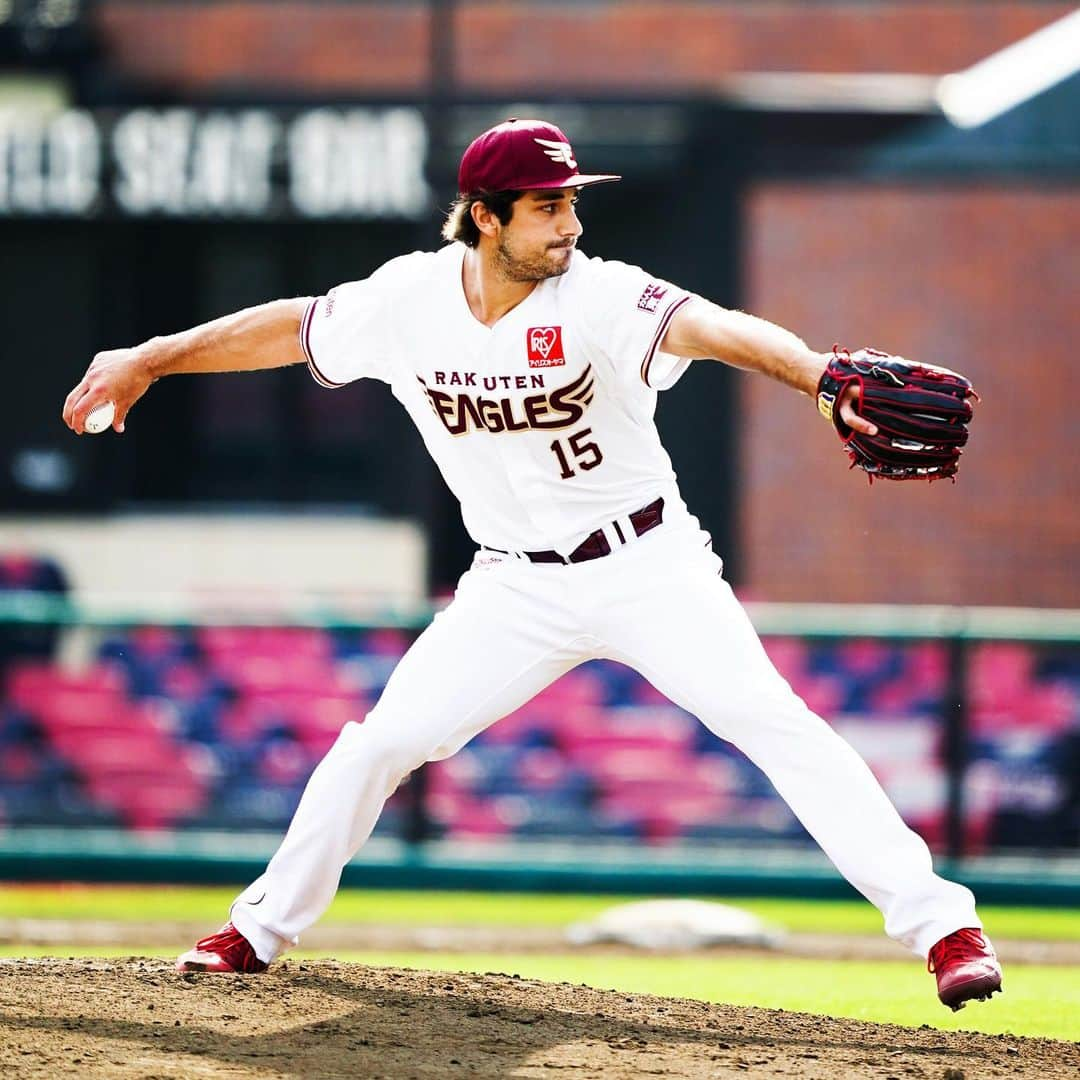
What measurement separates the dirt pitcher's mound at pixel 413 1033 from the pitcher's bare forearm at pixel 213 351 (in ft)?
4.61

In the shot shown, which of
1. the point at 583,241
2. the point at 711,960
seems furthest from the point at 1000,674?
the point at 583,241

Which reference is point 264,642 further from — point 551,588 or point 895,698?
point 551,588

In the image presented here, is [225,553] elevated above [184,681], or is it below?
above

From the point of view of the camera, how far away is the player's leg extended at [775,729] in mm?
4570

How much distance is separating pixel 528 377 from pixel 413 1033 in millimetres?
1523

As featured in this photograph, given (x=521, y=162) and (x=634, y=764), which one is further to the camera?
(x=634, y=764)

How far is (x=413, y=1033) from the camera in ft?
14.6

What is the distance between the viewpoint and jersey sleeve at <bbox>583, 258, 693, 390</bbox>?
14.9 ft

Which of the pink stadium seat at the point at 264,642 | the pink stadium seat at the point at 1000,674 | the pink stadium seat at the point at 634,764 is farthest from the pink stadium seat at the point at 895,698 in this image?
the pink stadium seat at the point at 264,642

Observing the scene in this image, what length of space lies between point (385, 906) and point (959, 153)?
9304mm

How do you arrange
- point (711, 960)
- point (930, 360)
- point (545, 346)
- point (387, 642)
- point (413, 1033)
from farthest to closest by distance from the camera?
point (930, 360) < point (387, 642) < point (711, 960) < point (545, 346) < point (413, 1033)

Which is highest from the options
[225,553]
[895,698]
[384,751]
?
→ [225,553]

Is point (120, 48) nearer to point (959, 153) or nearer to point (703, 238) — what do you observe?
point (703, 238)

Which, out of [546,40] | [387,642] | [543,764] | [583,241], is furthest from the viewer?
[546,40]
